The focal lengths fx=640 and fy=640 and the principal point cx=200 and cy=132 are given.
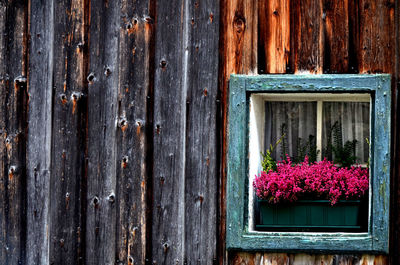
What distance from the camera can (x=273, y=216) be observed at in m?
4.36

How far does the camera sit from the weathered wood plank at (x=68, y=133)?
4508 mm

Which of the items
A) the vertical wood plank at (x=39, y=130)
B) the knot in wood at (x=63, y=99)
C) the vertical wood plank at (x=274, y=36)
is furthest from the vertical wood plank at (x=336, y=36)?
the vertical wood plank at (x=39, y=130)

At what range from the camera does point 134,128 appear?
4.46 meters

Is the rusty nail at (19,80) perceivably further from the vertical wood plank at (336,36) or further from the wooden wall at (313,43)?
the vertical wood plank at (336,36)

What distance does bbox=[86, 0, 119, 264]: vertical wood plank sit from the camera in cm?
446

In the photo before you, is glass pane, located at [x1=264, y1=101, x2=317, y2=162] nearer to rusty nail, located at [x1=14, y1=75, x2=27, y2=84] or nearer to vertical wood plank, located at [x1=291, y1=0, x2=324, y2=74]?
vertical wood plank, located at [x1=291, y1=0, x2=324, y2=74]

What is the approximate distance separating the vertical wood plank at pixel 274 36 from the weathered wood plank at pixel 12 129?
1.71 metres

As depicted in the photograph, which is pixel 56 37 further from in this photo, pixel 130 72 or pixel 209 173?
pixel 209 173

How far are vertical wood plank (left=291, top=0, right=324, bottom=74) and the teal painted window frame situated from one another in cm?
9

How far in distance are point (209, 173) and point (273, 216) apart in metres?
0.52

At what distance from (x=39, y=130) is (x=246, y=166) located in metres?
1.50

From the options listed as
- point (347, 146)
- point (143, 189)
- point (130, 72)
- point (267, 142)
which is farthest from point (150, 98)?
point (347, 146)

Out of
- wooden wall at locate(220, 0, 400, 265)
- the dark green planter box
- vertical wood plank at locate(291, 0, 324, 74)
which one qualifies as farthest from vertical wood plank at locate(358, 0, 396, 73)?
the dark green planter box

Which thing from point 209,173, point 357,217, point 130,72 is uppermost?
point 130,72
